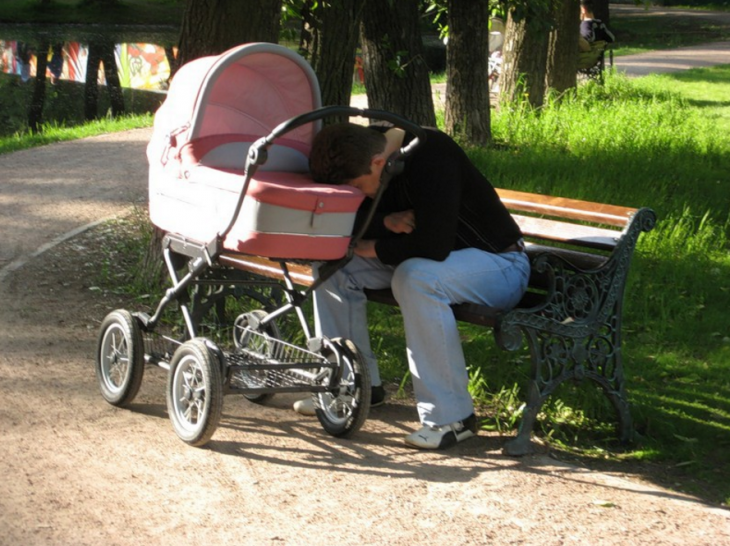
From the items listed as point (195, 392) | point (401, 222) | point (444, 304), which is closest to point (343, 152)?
point (401, 222)

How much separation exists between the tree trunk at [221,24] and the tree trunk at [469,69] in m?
4.61

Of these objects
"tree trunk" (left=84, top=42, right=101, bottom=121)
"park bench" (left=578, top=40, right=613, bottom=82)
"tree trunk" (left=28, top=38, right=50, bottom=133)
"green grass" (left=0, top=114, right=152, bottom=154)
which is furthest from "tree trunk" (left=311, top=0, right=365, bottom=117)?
"tree trunk" (left=84, top=42, right=101, bottom=121)

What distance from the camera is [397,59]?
9359 mm

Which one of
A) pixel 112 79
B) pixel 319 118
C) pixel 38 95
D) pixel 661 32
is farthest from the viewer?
pixel 661 32

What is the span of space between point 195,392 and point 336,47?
3.59 metres

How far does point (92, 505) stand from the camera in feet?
11.6

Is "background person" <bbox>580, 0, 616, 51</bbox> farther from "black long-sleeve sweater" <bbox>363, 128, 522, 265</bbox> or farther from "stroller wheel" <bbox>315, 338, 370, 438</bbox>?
"stroller wheel" <bbox>315, 338, 370, 438</bbox>

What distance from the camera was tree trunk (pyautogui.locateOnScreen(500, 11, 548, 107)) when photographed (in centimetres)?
1191

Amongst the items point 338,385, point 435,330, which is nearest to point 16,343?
point 338,385

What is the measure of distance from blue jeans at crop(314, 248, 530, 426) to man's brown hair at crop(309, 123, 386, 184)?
0.42 m

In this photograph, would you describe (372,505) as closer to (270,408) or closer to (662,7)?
(270,408)

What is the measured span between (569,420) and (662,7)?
45.4 m

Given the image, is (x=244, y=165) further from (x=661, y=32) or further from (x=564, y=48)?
(x=661, y=32)

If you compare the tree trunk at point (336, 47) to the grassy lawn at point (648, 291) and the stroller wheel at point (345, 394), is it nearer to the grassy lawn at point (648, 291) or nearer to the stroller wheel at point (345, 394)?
the grassy lawn at point (648, 291)
